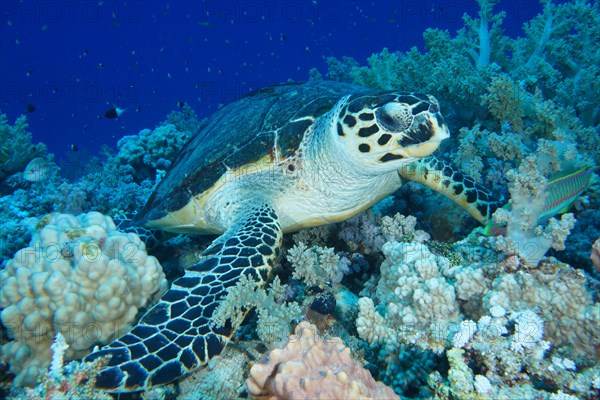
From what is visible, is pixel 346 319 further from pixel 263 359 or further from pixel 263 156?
pixel 263 156

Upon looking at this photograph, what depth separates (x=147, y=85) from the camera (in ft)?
260

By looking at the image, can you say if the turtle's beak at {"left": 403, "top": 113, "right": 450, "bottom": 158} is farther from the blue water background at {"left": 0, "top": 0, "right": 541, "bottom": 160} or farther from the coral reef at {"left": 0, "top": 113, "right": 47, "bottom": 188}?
the blue water background at {"left": 0, "top": 0, "right": 541, "bottom": 160}

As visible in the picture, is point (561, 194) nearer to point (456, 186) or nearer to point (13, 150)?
point (456, 186)

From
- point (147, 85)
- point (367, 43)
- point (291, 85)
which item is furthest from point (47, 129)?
point (291, 85)

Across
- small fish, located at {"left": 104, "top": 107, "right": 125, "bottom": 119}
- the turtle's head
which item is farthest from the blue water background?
the turtle's head

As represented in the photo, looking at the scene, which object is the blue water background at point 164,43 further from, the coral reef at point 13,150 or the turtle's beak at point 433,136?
the turtle's beak at point 433,136

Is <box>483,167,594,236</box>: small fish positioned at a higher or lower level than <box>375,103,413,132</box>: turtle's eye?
lower

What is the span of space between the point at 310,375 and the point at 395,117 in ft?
6.02

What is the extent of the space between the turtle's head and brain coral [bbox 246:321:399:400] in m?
1.54

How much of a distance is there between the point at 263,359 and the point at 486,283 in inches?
47.3

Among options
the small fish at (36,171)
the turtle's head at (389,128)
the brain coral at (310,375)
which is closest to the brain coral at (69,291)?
the brain coral at (310,375)

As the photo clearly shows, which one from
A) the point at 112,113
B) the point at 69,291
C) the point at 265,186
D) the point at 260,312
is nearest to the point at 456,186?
the point at 265,186

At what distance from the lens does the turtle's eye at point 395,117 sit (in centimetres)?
238

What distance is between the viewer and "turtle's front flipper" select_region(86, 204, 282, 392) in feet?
5.44
